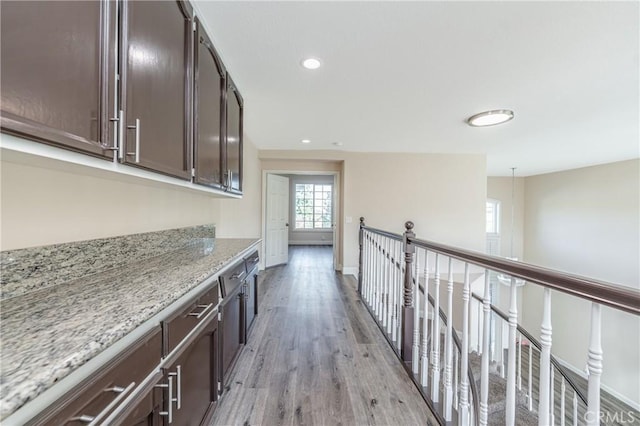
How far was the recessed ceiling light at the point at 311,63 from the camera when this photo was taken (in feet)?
6.81

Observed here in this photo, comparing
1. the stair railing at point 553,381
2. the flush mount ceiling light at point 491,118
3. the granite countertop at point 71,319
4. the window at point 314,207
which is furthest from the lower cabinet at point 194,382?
the window at point 314,207

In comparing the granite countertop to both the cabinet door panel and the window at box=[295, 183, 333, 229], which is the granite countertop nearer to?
the cabinet door panel

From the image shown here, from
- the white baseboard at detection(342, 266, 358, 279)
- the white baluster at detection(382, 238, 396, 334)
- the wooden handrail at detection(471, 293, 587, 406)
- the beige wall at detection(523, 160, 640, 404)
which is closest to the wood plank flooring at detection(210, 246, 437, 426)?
the white baluster at detection(382, 238, 396, 334)

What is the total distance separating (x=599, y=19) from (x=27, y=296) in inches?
126

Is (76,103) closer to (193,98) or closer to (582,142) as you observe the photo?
(193,98)

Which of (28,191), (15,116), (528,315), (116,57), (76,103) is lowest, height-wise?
(528,315)

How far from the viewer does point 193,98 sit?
1562 mm

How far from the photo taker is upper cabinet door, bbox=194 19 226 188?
5.32ft

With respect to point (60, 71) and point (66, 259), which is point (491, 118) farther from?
point (66, 259)

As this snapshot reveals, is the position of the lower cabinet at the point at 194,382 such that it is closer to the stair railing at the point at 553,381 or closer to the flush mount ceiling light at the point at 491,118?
the stair railing at the point at 553,381

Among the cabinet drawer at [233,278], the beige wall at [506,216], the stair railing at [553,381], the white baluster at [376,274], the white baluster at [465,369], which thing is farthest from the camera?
the beige wall at [506,216]

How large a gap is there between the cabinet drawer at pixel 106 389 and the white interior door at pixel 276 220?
15.4 feet

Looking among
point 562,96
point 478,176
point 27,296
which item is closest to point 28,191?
point 27,296

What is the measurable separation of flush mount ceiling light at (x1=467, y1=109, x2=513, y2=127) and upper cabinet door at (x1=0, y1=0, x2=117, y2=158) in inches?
138
